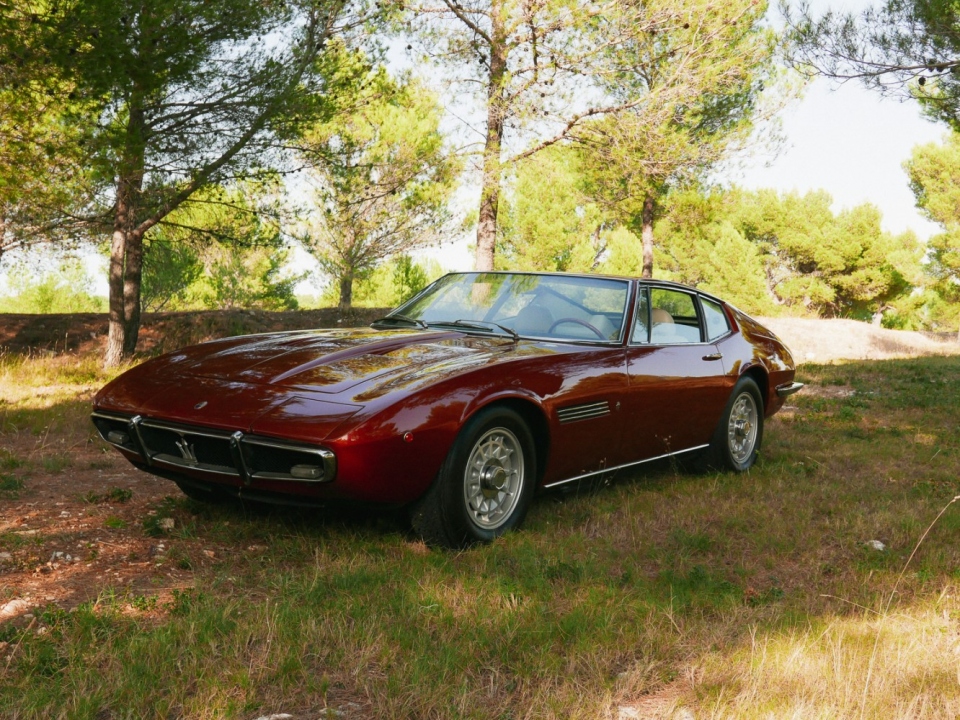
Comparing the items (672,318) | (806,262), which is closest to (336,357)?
(672,318)

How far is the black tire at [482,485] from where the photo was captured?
3.99 metres

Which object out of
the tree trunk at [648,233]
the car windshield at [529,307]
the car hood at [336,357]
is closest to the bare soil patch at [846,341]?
the tree trunk at [648,233]

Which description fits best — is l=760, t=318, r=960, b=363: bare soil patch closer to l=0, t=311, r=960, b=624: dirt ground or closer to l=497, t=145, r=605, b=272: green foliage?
l=497, t=145, r=605, b=272: green foliage

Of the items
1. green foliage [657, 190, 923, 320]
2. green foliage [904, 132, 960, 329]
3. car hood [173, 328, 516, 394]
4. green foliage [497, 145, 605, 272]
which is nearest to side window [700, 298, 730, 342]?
car hood [173, 328, 516, 394]

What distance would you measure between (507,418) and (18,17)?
25.1 ft

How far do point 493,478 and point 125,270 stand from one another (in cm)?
1111

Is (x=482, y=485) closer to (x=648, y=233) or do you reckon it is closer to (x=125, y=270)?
(x=125, y=270)

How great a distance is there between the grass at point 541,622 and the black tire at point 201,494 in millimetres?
63

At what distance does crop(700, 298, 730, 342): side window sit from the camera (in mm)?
6203

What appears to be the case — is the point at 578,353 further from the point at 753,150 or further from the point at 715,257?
the point at 715,257

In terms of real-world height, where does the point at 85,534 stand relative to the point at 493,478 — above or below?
below

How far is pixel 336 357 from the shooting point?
442 centimetres

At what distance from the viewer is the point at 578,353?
15.8ft

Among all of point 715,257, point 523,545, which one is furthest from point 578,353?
point 715,257
